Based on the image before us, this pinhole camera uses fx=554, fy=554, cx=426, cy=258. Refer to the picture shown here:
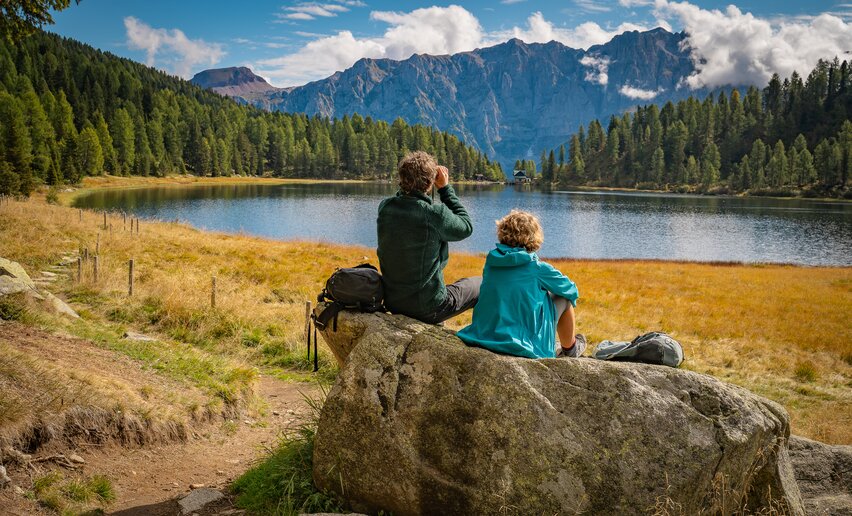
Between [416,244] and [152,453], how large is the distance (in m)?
4.34

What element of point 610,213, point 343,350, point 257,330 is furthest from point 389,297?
point 610,213

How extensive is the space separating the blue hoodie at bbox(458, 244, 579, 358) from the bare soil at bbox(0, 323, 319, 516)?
3002 mm

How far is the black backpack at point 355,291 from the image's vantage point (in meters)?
5.77

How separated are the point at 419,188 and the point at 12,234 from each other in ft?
79.9

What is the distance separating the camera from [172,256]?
82.5 ft

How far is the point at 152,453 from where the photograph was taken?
687 centimetres

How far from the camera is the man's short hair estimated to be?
5.55 meters

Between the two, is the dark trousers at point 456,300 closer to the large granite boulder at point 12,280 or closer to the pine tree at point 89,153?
the large granite boulder at point 12,280

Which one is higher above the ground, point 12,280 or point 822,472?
point 12,280

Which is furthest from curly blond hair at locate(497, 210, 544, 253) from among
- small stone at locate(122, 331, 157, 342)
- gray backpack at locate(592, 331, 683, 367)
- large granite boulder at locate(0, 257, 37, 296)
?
large granite boulder at locate(0, 257, 37, 296)

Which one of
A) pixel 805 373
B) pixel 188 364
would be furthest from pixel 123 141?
pixel 805 373

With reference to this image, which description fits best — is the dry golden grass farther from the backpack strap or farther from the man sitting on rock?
the man sitting on rock

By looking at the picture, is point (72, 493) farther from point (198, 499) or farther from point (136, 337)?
point (136, 337)

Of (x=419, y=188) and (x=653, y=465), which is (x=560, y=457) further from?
(x=419, y=188)
